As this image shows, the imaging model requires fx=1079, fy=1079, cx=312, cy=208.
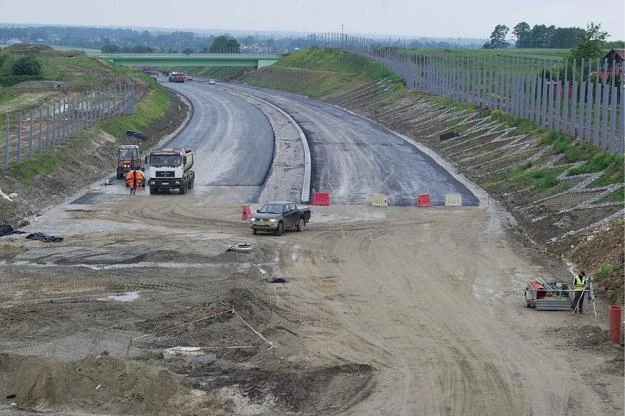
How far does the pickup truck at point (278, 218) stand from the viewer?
1817 inches

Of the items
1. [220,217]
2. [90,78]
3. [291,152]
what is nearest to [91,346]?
[220,217]

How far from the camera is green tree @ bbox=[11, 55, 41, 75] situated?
12394 cm

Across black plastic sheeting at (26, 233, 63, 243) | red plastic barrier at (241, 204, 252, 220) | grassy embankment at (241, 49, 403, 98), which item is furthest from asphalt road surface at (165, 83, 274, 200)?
grassy embankment at (241, 49, 403, 98)

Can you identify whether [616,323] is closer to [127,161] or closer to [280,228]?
[280,228]

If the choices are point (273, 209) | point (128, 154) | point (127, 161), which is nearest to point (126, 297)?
point (273, 209)

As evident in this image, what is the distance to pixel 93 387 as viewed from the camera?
2350 centimetres

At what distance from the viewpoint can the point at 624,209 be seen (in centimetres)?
4422

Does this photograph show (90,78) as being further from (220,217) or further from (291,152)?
(220,217)

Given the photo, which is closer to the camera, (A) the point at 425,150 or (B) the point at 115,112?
(A) the point at 425,150

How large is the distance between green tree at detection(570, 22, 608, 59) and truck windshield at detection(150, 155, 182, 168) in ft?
189

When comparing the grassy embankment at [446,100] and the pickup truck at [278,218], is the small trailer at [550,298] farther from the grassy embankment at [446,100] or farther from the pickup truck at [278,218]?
the pickup truck at [278,218]

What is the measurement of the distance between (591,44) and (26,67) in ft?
207

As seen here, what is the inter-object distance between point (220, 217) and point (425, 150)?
31.6 metres

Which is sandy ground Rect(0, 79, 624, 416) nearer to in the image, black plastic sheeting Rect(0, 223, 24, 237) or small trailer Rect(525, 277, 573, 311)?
small trailer Rect(525, 277, 573, 311)
